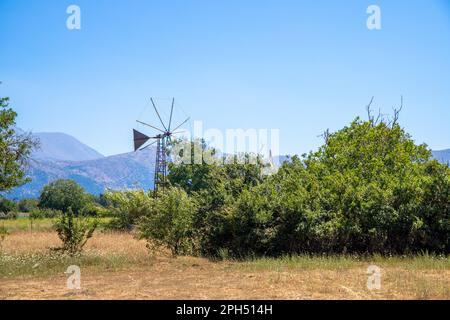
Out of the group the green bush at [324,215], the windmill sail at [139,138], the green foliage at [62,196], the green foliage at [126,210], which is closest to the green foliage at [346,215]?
the green bush at [324,215]

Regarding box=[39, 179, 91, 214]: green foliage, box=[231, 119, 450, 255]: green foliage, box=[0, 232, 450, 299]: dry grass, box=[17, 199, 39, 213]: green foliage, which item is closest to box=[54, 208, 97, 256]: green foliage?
box=[0, 232, 450, 299]: dry grass

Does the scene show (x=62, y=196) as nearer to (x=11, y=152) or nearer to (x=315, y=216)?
(x=11, y=152)

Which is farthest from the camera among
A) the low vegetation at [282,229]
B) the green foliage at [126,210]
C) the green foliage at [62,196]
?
the green foliage at [62,196]

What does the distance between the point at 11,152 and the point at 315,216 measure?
11650 millimetres

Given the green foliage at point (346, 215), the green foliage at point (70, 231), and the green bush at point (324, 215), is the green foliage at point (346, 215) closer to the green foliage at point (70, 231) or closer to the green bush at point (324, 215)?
the green bush at point (324, 215)

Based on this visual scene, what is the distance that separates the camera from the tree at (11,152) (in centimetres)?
1769

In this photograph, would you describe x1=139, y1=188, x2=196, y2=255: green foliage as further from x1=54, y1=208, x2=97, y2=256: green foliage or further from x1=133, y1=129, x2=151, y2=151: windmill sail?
x1=133, y1=129, x2=151, y2=151: windmill sail

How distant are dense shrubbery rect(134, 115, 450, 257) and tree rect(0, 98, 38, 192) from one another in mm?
5474

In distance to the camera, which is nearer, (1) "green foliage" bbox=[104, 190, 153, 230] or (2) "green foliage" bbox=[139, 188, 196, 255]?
(2) "green foliage" bbox=[139, 188, 196, 255]

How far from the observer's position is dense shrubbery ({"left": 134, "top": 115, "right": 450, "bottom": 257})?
14.9 meters

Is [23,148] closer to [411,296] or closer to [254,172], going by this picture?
[254,172]

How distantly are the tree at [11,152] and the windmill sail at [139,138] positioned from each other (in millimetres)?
22027

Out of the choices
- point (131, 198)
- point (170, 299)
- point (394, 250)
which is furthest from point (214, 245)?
point (131, 198)
